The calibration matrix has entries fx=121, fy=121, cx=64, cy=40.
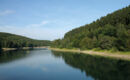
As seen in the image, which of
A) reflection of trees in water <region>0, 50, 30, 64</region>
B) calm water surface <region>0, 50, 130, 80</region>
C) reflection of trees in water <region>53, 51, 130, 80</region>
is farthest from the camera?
reflection of trees in water <region>0, 50, 30, 64</region>

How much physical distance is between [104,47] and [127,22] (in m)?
26.9

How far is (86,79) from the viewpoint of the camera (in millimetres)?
23828

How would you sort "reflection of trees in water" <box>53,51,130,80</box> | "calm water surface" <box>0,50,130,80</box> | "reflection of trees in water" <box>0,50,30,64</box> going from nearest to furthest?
"reflection of trees in water" <box>53,51,130,80</box>
"calm water surface" <box>0,50,130,80</box>
"reflection of trees in water" <box>0,50,30,64</box>

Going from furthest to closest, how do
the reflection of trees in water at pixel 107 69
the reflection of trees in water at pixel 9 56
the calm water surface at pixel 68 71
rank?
the reflection of trees in water at pixel 9 56 → the calm water surface at pixel 68 71 → the reflection of trees in water at pixel 107 69

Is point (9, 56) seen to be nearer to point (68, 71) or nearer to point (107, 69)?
point (68, 71)

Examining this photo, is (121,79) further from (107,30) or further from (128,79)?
(107,30)

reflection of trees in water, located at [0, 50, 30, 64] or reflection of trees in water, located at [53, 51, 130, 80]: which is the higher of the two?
reflection of trees in water, located at [0, 50, 30, 64]

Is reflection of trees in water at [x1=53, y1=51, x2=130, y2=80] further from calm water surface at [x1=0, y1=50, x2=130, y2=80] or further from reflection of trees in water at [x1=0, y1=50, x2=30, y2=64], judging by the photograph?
reflection of trees in water at [x1=0, y1=50, x2=30, y2=64]

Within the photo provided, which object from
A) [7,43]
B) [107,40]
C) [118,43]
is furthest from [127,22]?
[7,43]

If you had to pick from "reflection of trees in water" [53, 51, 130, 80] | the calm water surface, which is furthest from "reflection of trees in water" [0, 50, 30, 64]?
"reflection of trees in water" [53, 51, 130, 80]

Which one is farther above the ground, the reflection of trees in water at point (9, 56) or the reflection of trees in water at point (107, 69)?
the reflection of trees in water at point (9, 56)

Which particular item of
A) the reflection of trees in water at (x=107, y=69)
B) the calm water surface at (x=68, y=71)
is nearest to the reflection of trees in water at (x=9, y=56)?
the calm water surface at (x=68, y=71)

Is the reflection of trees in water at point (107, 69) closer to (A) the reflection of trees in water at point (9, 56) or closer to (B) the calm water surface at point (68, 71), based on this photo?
(B) the calm water surface at point (68, 71)

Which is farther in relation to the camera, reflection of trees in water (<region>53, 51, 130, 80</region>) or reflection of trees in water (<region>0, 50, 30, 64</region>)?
reflection of trees in water (<region>0, 50, 30, 64</region>)
